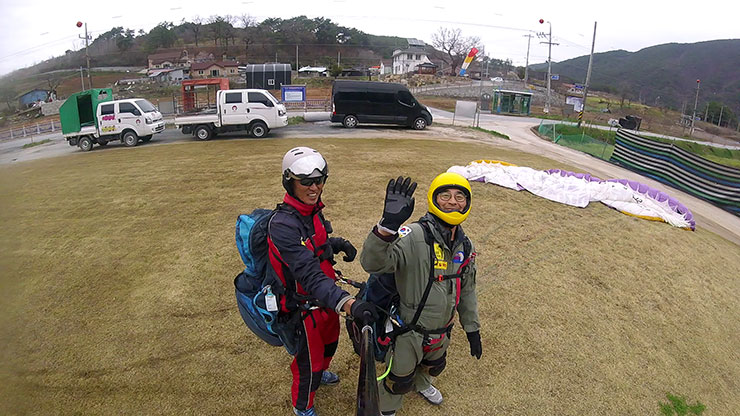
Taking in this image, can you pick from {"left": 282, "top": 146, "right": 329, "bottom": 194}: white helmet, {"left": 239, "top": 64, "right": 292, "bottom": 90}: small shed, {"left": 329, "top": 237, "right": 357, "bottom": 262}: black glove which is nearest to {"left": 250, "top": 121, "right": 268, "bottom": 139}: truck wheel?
{"left": 329, "top": 237, "right": 357, "bottom": 262}: black glove

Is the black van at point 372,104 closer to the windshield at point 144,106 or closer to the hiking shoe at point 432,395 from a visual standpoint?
the windshield at point 144,106

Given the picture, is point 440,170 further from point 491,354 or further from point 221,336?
point 221,336

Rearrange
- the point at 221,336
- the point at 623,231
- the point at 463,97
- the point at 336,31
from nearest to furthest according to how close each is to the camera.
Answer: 1. the point at 221,336
2. the point at 623,231
3. the point at 463,97
4. the point at 336,31

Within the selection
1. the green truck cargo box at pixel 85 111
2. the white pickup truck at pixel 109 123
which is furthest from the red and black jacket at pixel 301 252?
the white pickup truck at pixel 109 123

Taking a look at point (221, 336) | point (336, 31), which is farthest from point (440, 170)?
point (336, 31)

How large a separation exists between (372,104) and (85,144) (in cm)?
1118

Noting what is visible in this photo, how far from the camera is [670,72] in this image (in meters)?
131

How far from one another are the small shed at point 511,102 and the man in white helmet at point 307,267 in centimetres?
4239

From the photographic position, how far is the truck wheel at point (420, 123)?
61.5 feet

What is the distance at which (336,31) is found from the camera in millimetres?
77375

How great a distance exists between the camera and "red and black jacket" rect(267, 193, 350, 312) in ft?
7.60

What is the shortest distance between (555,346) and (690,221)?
252 inches

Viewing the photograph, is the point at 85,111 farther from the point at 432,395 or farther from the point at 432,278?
the point at 432,278

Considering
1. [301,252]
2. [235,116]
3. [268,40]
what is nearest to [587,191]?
[301,252]
